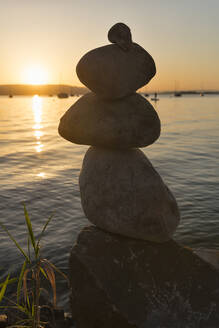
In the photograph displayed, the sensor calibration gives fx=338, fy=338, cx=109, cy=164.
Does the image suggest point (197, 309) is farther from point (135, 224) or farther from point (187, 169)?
point (187, 169)

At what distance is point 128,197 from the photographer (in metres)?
6.24

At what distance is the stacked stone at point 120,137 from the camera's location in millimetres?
6043

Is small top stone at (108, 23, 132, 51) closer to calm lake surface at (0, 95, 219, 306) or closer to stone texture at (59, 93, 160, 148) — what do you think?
stone texture at (59, 93, 160, 148)

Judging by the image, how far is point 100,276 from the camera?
5742mm

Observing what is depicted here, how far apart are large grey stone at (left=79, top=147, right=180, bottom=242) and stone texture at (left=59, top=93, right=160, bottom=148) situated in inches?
13.4

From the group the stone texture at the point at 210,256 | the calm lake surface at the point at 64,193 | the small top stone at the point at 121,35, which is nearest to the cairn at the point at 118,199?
the small top stone at the point at 121,35

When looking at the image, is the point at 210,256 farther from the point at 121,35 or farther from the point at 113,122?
the point at 121,35

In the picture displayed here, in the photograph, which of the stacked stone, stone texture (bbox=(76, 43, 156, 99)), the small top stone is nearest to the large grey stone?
the stacked stone

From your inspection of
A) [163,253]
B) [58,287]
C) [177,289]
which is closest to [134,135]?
[163,253]

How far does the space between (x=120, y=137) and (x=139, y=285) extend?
8.50 ft

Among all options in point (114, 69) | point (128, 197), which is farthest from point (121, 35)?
point (128, 197)

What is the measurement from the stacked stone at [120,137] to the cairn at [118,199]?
18 millimetres

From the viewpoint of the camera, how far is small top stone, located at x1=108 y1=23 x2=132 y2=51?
604cm

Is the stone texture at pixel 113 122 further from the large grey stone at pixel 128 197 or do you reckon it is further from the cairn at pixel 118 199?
the large grey stone at pixel 128 197
